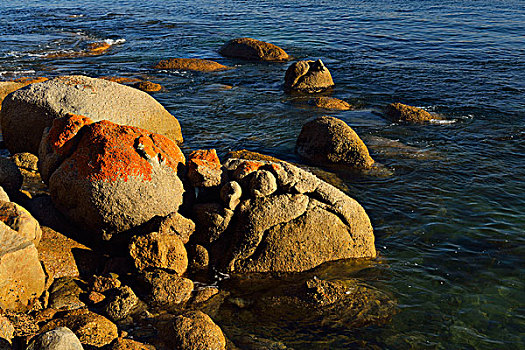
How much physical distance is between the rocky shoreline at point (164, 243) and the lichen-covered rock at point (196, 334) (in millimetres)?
12

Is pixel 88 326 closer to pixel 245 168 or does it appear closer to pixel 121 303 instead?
pixel 121 303

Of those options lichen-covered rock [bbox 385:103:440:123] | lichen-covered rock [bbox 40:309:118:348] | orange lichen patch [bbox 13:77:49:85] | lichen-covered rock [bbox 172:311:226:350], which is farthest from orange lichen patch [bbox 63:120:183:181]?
orange lichen patch [bbox 13:77:49:85]

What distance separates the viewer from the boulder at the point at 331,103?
49.8ft

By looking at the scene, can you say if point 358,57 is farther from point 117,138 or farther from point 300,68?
point 117,138

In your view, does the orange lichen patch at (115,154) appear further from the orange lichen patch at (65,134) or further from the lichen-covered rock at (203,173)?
the lichen-covered rock at (203,173)

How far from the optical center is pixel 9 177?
737 centimetres

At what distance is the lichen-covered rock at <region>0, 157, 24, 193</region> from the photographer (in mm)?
7324

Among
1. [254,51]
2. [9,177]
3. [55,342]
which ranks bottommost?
[55,342]

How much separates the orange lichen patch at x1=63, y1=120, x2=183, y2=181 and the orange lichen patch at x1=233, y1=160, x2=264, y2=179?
0.93m

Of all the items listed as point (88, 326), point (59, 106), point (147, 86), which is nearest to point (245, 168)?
point (88, 326)

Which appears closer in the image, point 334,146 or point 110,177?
point 110,177

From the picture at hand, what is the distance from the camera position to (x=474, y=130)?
13055 millimetres

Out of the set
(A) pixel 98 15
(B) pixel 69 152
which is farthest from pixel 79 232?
(A) pixel 98 15

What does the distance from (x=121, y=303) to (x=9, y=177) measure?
2.97m
